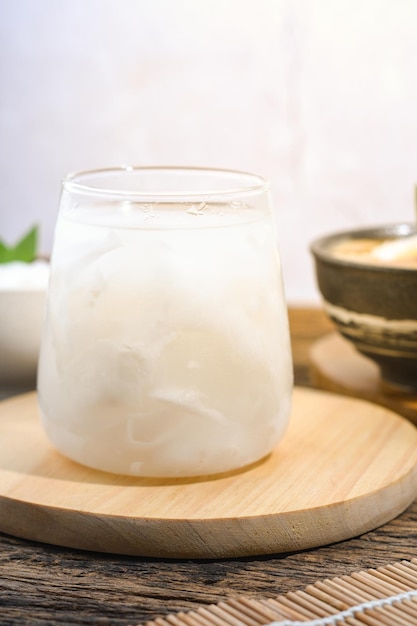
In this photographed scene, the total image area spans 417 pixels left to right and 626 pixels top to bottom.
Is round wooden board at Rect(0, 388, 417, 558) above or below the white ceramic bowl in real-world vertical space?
below

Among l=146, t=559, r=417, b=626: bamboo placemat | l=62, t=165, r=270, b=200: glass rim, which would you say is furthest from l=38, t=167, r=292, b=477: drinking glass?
l=146, t=559, r=417, b=626: bamboo placemat

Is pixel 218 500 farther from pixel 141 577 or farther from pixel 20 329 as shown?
pixel 20 329

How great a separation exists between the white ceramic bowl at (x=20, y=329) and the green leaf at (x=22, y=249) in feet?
0.37

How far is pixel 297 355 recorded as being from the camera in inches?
46.7

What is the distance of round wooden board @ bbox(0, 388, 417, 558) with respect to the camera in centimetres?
64

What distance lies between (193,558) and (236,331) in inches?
6.6

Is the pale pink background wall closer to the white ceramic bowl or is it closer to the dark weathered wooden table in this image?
the white ceramic bowl

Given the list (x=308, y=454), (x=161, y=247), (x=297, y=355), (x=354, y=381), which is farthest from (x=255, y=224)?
(x=297, y=355)

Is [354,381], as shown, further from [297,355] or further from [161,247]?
[161,247]

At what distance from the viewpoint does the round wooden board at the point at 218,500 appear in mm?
636

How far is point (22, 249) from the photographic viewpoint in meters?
1.10

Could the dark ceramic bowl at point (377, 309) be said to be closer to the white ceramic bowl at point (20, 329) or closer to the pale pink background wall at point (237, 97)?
the white ceramic bowl at point (20, 329)

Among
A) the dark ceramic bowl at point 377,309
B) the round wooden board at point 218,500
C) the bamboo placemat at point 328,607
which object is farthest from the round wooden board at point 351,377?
the bamboo placemat at point 328,607

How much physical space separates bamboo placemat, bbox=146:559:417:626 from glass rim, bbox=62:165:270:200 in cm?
28
